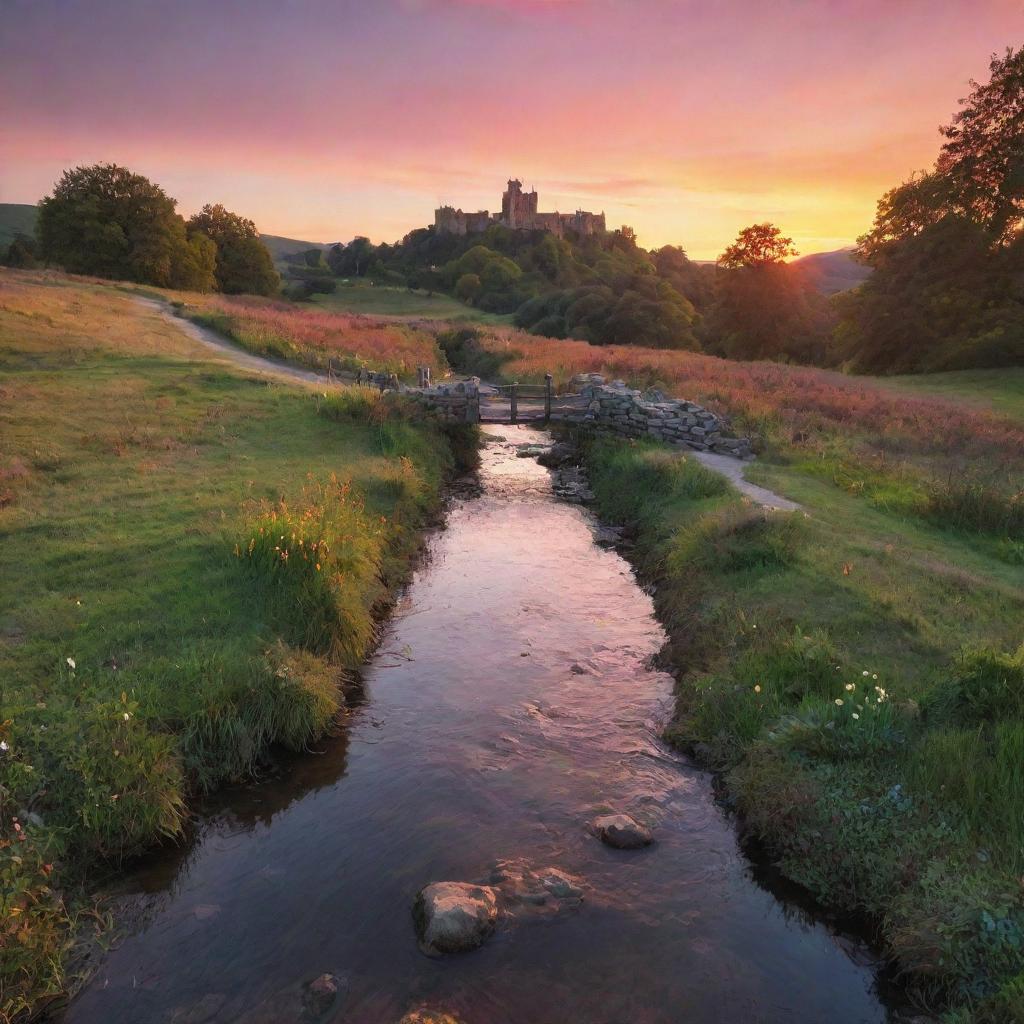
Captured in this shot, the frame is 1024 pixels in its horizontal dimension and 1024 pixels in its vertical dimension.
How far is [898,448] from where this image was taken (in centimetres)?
2291

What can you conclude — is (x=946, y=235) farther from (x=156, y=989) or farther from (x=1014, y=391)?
(x=156, y=989)

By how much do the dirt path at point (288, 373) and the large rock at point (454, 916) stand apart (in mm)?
10340

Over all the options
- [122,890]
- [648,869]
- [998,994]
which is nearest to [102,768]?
[122,890]

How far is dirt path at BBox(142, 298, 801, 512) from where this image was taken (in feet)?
57.9

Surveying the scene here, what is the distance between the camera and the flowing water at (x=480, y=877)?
20.0 ft

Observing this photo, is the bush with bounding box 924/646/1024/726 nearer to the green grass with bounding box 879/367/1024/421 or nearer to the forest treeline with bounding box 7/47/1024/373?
the green grass with bounding box 879/367/1024/421

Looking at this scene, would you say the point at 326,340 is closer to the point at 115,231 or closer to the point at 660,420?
the point at 660,420

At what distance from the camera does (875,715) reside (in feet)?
26.9

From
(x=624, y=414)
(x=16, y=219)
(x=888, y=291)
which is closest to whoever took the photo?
(x=624, y=414)

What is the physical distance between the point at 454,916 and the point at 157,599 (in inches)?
270

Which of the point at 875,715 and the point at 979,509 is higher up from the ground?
the point at 979,509

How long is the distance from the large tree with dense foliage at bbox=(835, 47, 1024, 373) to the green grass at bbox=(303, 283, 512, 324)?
43022mm

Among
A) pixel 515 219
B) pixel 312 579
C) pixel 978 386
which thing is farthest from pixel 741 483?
pixel 515 219

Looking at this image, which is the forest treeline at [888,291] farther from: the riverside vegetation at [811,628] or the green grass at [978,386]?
the riverside vegetation at [811,628]
